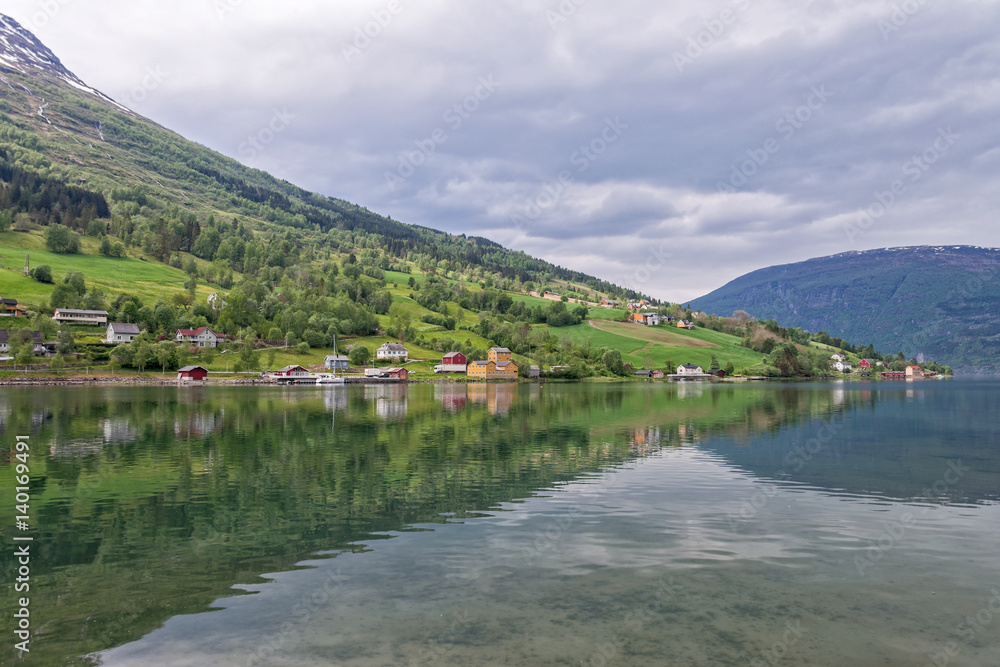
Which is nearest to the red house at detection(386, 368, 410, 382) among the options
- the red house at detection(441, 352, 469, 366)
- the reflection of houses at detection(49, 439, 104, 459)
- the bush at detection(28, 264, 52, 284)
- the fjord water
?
the red house at detection(441, 352, 469, 366)

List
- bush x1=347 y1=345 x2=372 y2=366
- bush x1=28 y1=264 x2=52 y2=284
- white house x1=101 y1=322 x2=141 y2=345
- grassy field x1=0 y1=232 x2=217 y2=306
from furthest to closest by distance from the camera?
bush x1=347 y1=345 x2=372 y2=366 < bush x1=28 y1=264 x2=52 y2=284 < grassy field x1=0 y1=232 x2=217 y2=306 < white house x1=101 y1=322 x2=141 y2=345

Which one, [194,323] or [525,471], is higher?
[194,323]

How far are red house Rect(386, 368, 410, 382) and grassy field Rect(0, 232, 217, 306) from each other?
72970 mm

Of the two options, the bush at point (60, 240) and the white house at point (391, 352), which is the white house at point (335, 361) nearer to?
the white house at point (391, 352)

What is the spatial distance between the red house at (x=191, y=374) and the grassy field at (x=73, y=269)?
49.3m

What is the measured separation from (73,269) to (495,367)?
13499 cm

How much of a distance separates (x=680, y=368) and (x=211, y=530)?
19155 centimetres

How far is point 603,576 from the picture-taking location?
15.0 meters

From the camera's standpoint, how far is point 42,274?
159 meters

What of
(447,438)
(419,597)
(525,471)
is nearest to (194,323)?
(447,438)

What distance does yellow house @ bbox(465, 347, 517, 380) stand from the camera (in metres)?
169

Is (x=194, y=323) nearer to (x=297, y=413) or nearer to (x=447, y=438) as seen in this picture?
(x=297, y=413)

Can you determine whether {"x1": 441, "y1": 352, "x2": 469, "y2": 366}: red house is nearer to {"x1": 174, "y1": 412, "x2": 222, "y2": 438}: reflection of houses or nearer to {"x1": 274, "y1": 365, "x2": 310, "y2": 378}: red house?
{"x1": 274, "y1": 365, "x2": 310, "y2": 378}: red house

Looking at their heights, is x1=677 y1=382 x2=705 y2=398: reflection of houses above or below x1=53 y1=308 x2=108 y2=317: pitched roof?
below
